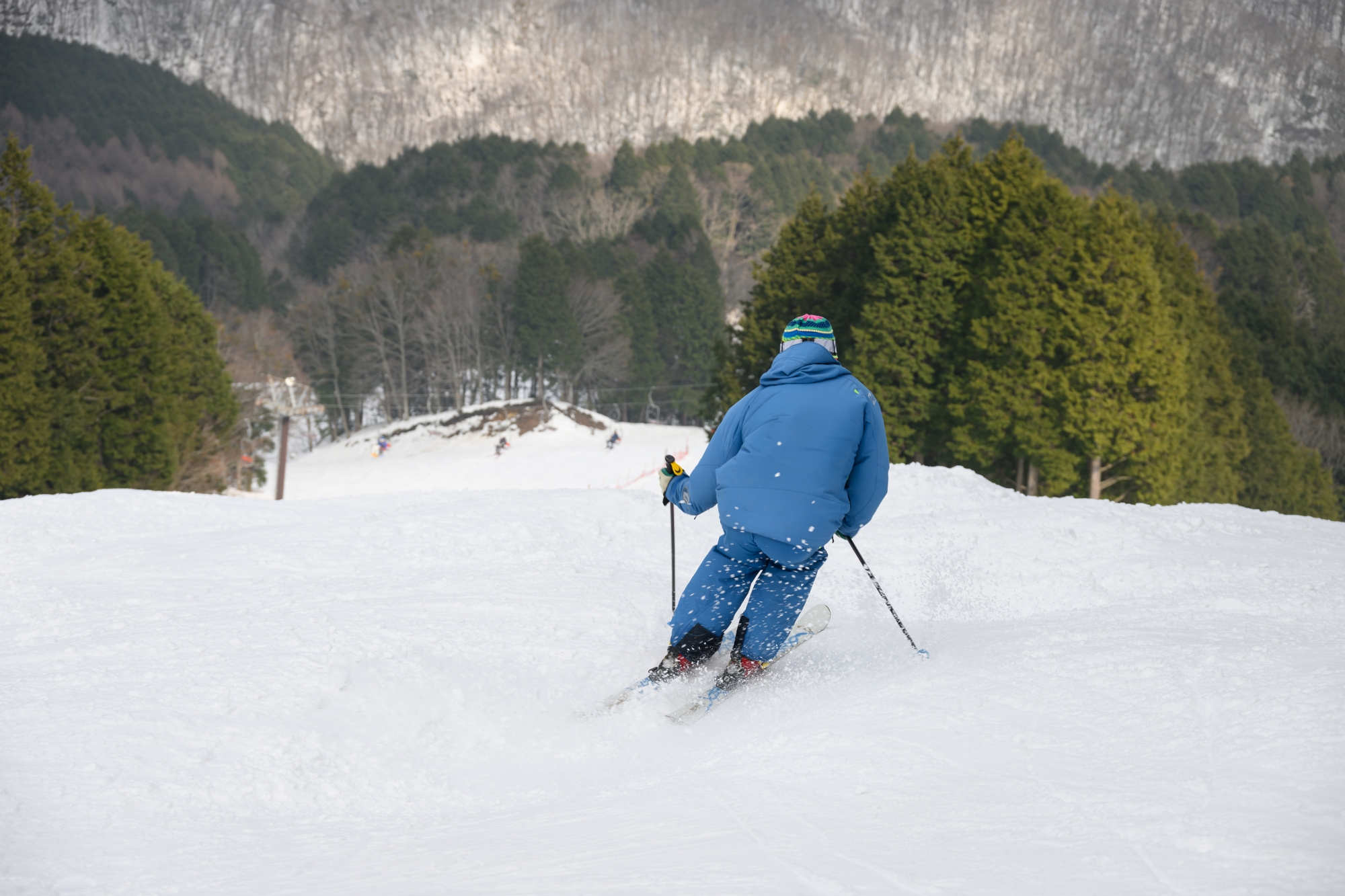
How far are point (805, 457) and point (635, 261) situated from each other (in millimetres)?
57966

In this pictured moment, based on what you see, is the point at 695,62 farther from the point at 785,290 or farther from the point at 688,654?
the point at 688,654

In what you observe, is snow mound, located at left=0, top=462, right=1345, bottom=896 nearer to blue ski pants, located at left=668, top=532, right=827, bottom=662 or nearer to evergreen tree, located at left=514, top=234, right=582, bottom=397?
blue ski pants, located at left=668, top=532, right=827, bottom=662

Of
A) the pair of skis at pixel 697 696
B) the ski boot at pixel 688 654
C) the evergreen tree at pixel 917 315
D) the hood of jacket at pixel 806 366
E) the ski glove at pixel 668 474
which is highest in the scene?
the evergreen tree at pixel 917 315

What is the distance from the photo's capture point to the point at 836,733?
10.4 feet

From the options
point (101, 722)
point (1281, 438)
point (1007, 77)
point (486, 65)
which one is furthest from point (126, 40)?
point (101, 722)

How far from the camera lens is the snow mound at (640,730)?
2.33 metres

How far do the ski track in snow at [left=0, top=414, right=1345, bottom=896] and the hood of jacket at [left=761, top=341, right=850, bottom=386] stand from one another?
1.29m

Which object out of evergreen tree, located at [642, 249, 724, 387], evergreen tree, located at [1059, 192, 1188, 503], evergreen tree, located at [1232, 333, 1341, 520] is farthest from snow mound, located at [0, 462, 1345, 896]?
evergreen tree, located at [642, 249, 724, 387]

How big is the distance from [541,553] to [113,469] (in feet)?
53.4

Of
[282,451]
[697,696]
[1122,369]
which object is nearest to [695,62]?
[282,451]

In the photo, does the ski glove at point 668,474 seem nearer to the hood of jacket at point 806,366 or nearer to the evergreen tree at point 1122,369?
the hood of jacket at point 806,366

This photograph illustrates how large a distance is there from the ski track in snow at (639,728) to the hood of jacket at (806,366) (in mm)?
1293

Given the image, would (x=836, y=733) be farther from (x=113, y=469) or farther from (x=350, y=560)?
(x=113, y=469)

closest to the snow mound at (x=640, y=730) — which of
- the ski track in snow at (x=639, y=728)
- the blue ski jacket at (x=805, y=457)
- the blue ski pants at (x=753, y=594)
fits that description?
the ski track in snow at (x=639, y=728)
